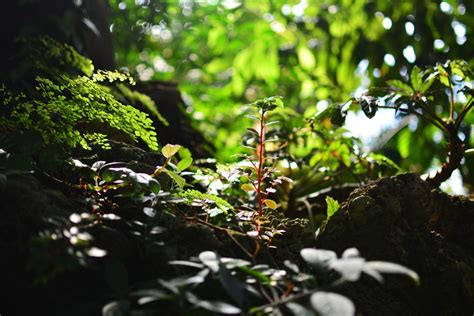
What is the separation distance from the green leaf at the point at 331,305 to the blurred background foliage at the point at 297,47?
1.73 metres

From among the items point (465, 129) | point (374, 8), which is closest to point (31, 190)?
point (465, 129)

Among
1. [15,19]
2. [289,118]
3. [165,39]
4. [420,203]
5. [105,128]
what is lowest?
[420,203]

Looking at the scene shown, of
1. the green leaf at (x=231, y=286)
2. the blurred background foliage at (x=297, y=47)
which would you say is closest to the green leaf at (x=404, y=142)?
the blurred background foliage at (x=297, y=47)

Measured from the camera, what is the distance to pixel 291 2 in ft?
12.8

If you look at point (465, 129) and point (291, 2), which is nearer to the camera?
point (465, 129)

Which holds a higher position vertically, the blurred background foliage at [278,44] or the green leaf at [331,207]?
the blurred background foliage at [278,44]

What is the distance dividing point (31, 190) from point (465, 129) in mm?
2524

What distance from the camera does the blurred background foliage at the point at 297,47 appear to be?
3.05m

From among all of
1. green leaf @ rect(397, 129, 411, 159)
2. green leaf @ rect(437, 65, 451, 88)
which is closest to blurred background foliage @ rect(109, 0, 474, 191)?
green leaf @ rect(397, 129, 411, 159)

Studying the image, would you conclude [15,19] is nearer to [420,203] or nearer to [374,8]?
[420,203]

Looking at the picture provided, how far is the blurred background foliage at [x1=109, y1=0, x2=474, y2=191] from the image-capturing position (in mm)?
3051

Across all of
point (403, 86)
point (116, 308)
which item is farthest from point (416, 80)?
point (116, 308)

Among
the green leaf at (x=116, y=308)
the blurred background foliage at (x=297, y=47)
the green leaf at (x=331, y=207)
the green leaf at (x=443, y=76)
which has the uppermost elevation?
the blurred background foliage at (x=297, y=47)

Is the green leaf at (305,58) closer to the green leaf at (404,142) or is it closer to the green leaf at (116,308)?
the green leaf at (404,142)
